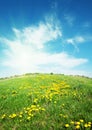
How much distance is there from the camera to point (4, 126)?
779 centimetres

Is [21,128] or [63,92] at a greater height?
[63,92]

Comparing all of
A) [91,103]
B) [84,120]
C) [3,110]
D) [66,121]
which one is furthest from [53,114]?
[3,110]

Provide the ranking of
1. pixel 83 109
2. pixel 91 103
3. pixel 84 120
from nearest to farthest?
1. pixel 84 120
2. pixel 83 109
3. pixel 91 103

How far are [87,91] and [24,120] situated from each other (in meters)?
5.80

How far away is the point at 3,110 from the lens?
380 inches

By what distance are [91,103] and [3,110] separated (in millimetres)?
4596

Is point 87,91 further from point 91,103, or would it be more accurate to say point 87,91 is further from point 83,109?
point 83,109

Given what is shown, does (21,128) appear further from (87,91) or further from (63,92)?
(87,91)

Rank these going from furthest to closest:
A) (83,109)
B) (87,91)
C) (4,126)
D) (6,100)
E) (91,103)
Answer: (87,91) → (6,100) → (91,103) → (83,109) → (4,126)

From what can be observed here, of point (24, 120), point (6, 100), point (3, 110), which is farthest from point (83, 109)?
point (6, 100)

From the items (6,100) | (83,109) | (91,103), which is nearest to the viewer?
(83,109)

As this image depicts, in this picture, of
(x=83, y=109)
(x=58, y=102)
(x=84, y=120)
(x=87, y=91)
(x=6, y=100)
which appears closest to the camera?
(x=84, y=120)

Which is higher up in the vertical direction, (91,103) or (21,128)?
(91,103)

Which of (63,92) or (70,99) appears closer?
(70,99)
